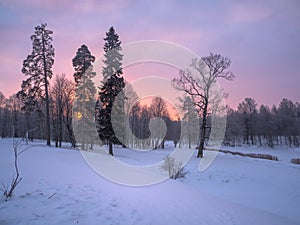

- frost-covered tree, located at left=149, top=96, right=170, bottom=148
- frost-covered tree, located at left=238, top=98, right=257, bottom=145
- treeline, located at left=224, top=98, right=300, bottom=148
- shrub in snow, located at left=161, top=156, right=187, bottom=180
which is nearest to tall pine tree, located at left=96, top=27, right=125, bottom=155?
shrub in snow, located at left=161, top=156, right=187, bottom=180

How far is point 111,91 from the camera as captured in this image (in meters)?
17.4

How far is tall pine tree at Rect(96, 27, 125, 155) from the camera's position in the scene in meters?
17.2

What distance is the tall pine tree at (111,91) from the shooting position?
17.2m

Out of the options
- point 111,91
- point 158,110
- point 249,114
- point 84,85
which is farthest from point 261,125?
point 84,85

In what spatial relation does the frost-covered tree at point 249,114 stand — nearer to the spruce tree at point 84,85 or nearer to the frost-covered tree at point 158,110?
the frost-covered tree at point 158,110

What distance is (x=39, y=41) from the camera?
17.1 meters

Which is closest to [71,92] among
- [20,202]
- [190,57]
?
[190,57]

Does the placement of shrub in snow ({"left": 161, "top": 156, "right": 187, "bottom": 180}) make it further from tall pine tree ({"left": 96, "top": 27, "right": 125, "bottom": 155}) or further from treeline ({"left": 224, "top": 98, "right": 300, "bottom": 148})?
treeline ({"left": 224, "top": 98, "right": 300, "bottom": 148})

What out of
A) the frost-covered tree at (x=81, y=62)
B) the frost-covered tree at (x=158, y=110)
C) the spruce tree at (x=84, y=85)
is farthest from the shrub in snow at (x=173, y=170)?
the frost-covered tree at (x=158, y=110)

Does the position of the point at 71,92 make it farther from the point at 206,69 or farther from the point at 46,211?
the point at 46,211

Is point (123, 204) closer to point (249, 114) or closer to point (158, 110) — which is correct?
point (158, 110)

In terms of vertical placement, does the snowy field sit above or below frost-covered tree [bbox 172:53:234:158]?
below

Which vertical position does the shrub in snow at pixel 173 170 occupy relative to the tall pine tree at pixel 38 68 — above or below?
below

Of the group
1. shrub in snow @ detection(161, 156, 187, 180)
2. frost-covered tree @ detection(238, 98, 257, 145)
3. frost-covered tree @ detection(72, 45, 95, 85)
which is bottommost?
shrub in snow @ detection(161, 156, 187, 180)
